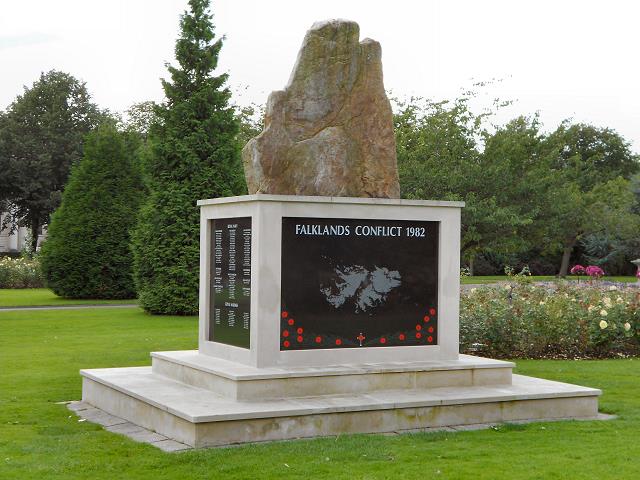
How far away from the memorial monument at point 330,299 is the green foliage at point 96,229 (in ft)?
65.8

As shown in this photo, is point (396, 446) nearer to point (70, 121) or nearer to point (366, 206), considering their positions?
point (366, 206)

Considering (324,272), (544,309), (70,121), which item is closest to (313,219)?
(324,272)

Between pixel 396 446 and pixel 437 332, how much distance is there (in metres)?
2.64

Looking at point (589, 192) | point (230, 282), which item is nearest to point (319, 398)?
point (230, 282)

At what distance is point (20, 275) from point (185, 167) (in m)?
16.4

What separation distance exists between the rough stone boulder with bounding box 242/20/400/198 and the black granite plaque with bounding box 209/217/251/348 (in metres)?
0.61

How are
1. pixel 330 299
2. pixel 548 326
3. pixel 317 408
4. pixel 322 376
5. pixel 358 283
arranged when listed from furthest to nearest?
pixel 548 326 → pixel 358 283 → pixel 330 299 → pixel 322 376 → pixel 317 408

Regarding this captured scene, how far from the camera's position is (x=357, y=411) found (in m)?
8.80

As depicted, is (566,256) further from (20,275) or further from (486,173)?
(20,275)

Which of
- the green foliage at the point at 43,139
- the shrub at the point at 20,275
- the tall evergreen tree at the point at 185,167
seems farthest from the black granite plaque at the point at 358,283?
the green foliage at the point at 43,139

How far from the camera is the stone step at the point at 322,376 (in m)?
9.07

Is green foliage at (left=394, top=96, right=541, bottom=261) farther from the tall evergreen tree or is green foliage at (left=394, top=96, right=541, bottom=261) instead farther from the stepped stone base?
the stepped stone base

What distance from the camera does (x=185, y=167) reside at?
25188 mm

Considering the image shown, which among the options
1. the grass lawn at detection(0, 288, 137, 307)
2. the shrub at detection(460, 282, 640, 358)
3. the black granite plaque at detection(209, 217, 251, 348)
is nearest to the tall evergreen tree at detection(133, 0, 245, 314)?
the grass lawn at detection(0, 288, 137, 307)
